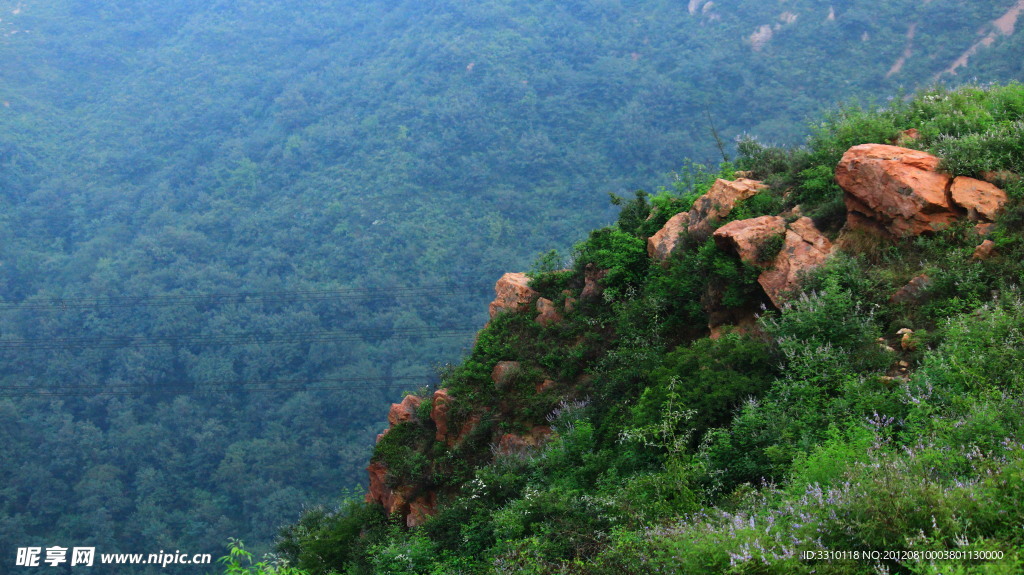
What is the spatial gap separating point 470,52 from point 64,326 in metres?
64.0

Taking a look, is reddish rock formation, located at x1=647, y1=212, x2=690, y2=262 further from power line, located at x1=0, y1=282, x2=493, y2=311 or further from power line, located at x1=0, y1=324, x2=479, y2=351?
power line, located at x1=0, y1=282, x2=493, y2=311

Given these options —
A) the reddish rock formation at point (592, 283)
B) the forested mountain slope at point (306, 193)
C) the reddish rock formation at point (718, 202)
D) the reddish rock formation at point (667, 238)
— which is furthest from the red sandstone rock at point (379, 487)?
the forested mountain slope at point (306, 193)

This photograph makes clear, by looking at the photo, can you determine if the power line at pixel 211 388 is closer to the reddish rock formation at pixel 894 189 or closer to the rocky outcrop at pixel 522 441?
the rocky outcrop at pixel 522 441

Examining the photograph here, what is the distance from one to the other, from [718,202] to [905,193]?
3803 millimetres

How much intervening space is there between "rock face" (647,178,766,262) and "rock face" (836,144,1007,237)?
2.58m

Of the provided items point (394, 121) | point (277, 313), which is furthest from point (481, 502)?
point (394, 121)

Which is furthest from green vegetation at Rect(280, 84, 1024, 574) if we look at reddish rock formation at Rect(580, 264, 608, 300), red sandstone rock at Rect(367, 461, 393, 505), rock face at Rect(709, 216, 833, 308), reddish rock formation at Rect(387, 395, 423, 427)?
reddish rock formation at Rect(387, 395, 423, 427)

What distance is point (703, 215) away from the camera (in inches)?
608

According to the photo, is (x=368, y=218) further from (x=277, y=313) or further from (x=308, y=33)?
(x=308, y=33)

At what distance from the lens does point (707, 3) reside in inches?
4013

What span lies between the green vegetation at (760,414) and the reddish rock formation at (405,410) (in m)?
1.12

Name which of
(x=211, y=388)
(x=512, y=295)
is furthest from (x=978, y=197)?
(x=211, y=388)

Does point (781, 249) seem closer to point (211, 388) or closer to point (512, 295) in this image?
point (512, 295)

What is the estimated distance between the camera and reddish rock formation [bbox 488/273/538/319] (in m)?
19.3
